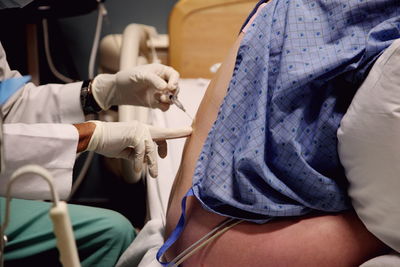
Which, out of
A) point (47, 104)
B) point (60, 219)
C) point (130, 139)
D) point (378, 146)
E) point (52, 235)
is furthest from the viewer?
point (47, 104)

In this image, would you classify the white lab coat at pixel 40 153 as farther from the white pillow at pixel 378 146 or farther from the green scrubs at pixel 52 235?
the white pillow at pixel 378 146

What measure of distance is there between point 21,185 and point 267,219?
0.53 m

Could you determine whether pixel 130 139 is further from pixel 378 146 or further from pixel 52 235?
pixel 378 146

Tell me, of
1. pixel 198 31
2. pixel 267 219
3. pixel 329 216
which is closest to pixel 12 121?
pixel 267 219

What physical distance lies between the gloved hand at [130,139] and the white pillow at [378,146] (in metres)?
0.43

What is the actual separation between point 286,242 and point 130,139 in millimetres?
456

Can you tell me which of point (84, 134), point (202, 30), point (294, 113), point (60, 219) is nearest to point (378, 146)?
point (294, 113)

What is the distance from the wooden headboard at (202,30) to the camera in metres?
2.08

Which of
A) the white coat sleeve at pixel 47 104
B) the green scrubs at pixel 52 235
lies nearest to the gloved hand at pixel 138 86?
the white coat sleeve at pixel 47 104

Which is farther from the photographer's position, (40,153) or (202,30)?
(202,30)

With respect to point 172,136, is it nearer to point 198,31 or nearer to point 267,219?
point 267,219

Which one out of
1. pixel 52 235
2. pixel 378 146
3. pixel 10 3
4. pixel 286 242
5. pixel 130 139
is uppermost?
pixel 10 3

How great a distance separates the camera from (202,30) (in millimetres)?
2115

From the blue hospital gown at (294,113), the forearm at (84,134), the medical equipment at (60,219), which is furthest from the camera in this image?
the forearm at (84,134)
